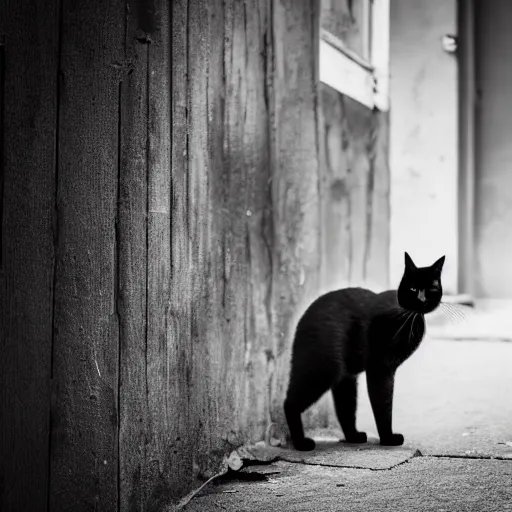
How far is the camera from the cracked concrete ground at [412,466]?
1.68 m

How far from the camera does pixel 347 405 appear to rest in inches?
92.4

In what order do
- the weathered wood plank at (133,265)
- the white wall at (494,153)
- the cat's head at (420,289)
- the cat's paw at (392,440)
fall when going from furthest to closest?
1. the white wall at (494,153)
2. the cat's paw at (392,440)
3. the cat's head at (420,289)
4. the weathered wood plank at (133,265)

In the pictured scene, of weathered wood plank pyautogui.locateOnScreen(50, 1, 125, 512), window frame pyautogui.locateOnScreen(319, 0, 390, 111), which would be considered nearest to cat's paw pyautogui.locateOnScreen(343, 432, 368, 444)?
weathered wood plank pyautogui.locateOnScreen(50, 1, 125, 512)

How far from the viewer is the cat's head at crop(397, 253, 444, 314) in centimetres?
209

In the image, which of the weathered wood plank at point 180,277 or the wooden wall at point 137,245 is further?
the weathered wood plank at point 180,277

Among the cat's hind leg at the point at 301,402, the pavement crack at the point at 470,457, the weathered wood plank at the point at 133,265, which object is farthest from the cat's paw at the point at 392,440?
the weathered wood plank at the point at 133,265

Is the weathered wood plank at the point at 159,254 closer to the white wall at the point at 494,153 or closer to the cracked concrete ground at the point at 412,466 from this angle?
the cracked concrete ground at the point at 412,466

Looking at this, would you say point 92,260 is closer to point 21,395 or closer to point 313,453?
point 21,395

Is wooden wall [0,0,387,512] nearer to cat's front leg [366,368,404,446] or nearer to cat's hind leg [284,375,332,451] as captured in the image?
cat's hind leg [284,375,332,451]

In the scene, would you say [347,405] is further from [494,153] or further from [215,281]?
[494,153]

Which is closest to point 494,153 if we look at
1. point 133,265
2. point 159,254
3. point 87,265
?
point 159,254

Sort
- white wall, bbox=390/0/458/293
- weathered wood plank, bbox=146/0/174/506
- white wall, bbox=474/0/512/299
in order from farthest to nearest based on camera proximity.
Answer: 1. white wall, bbox=474/0/512/299
2. white wall, bbox=390/0/458/293
3. weathered wood plank, bbox=146/0/174/506

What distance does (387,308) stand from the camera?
218 centimetres

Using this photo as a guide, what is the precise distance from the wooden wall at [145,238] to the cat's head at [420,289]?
42cm
